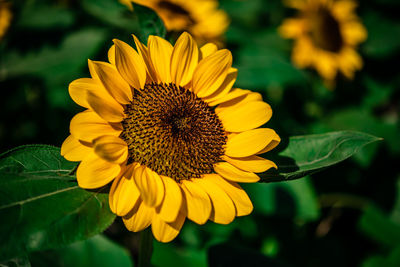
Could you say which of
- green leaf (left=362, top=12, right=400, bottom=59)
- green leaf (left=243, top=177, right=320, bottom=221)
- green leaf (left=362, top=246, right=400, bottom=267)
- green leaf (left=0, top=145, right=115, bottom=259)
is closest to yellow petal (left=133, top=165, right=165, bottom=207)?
green leaf (left=0, top=145, right=115, bottom=259)

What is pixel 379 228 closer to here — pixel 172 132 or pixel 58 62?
pixel 172 132

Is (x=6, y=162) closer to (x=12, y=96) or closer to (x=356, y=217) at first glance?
(x=12, y=96)

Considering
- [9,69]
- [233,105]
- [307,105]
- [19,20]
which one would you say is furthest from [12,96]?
[307,105]

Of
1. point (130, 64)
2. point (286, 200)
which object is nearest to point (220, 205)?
point (130, 64)

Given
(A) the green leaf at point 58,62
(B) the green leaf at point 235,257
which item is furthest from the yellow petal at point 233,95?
(A) the green leaf at point 58,62

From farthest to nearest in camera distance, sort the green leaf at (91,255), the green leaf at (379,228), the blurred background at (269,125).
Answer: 1. the green leaf at (379,228)
2. the blurred background at (269,125)
3. the green leaf at (91,255)

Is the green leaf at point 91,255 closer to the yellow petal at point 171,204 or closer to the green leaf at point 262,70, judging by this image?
the yellow petal at point 171,204
